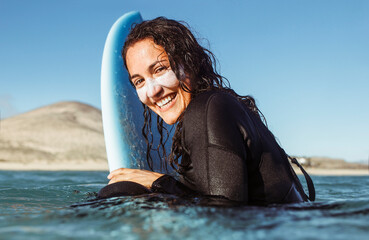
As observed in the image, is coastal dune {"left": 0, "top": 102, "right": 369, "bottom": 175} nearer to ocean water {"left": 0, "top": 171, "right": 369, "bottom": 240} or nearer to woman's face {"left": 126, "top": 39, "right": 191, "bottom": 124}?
woman's face {"left": 126, "top": 39, "right": 191, "bottom": 124}

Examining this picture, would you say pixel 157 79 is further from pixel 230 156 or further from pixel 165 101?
pixel 230 156

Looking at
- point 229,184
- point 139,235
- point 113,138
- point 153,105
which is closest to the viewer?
point 139,235

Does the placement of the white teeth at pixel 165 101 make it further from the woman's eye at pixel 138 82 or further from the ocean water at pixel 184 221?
the ocean water at pixel 184 221

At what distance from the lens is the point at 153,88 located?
2.04m

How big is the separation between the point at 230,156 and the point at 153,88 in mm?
712

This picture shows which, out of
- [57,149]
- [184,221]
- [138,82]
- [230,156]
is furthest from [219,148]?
→ [57,149]

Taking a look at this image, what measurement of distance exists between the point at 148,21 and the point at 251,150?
0.97 metres

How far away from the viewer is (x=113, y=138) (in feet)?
13.0

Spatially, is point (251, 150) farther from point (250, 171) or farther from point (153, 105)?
point (153, 105)

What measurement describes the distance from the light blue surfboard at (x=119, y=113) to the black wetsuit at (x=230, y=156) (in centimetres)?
214

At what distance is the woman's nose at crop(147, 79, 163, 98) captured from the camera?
2025 millimetres

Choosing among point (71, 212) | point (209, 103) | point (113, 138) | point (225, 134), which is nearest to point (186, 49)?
point (209, 103)

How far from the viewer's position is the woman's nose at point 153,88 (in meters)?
2.03

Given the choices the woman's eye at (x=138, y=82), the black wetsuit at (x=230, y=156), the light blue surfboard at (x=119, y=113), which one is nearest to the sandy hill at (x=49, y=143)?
the light blue surfboard at (x=119, y=113)
